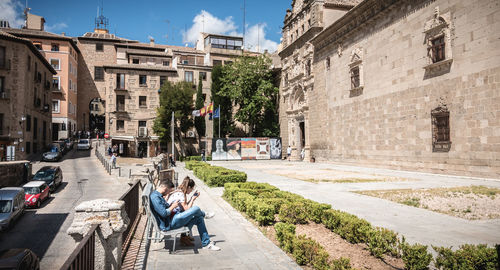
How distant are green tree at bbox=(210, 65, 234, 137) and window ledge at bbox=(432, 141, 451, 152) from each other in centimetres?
3055

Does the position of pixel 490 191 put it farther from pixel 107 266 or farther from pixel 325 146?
pixel 325 146

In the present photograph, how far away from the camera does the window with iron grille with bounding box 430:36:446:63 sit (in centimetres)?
1760

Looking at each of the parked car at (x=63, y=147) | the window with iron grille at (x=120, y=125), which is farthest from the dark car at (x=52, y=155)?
the window with iron grille at (x=120, y=125)

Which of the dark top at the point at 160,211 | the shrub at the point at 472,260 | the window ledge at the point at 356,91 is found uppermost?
A: the window ledge at the point at 356,91

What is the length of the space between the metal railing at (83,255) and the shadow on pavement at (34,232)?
5.97 meters

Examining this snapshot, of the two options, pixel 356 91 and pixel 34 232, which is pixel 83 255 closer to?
pixel 34 232

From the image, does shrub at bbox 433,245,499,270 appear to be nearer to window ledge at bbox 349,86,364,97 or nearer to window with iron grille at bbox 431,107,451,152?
window with iron grille at bbox 431,107,451,152

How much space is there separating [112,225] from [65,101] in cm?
5480

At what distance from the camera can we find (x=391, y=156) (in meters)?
21.7

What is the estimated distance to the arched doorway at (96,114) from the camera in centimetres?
5920

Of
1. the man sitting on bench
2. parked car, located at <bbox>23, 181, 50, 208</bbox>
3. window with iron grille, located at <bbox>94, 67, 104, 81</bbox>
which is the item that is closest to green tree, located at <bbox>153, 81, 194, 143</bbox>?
window with iron grille, located at <bbox>94, 67, 104, 81</bbox>

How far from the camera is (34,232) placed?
10.8 meters

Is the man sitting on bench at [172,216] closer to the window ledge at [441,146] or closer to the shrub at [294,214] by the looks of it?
the shrub at [294,214]

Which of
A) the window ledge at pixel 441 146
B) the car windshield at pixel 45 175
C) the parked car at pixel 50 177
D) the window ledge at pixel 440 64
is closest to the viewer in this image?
the window ledge at pixel 440 64
